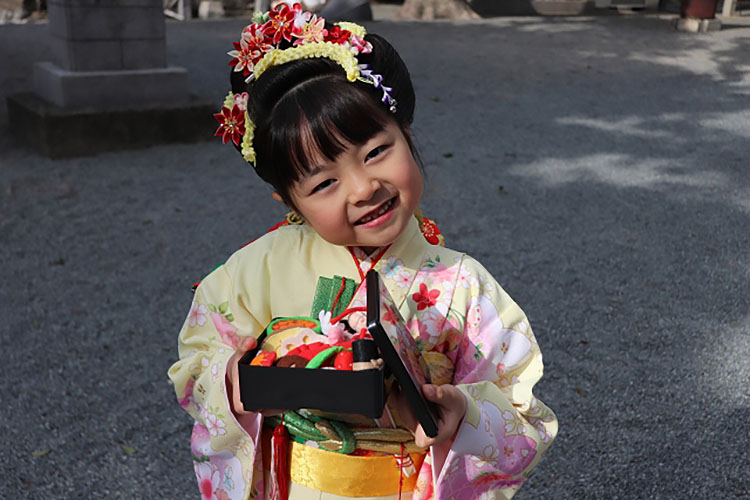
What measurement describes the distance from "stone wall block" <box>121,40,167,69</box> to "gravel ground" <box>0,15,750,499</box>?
0.77 meters

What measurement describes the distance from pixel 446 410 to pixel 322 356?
28cm

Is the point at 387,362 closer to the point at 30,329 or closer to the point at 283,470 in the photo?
the point at 283,470

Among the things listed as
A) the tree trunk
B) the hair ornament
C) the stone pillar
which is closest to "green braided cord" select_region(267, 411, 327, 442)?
the hair ornament

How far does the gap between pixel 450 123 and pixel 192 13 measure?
881 centimetres

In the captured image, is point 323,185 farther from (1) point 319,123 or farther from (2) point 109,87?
(2) point 109,87

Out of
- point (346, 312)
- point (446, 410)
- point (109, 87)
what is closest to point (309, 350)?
point (346, 312)

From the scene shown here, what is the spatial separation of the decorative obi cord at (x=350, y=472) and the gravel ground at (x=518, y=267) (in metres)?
1.33

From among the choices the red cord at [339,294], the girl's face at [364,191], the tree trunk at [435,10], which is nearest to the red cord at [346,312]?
the red cord at [339,294]

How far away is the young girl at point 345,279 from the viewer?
1438 mm

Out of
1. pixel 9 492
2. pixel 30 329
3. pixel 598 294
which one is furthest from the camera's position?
pixel 598 294

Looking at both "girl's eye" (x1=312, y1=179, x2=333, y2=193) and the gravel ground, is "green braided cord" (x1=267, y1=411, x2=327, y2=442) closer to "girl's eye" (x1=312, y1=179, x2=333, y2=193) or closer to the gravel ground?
"girl's eye" (x1=312, y1=179, x2=333, y2=193)

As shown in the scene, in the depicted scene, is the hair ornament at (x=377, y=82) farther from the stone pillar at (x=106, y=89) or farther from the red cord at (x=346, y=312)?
the stone pillar at (x=106, y=89)

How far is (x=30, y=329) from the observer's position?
12.0 ft

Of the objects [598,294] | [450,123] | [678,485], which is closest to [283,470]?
[678,485]
